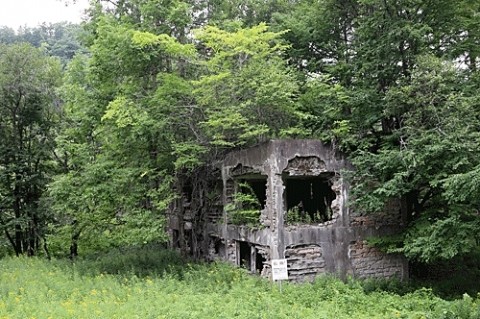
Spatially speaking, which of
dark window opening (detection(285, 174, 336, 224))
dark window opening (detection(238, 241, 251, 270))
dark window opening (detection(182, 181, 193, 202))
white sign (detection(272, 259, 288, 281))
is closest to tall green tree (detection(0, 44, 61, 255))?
dark window opening (detection(182, 181, 193, 202))

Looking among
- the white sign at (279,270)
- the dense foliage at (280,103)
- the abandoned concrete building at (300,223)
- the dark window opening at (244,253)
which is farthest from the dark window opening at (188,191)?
the white sign at (279,270)

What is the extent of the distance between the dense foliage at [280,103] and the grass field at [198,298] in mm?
1588

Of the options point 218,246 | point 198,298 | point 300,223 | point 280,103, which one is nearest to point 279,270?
point 198,298

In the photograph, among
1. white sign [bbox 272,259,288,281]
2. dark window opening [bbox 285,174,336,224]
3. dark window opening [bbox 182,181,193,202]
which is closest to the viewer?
white sign [bbox 272,259,288,281]

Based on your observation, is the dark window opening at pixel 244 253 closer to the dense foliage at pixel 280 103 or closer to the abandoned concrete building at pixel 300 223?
the abandoned concrete building at pixel 300 223

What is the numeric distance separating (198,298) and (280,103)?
687cm

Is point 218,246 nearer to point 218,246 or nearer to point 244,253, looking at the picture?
point 218,246

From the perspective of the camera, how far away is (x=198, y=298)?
12898mm

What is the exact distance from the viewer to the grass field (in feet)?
38.7

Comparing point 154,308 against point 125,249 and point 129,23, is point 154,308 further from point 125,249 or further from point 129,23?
point 125,249

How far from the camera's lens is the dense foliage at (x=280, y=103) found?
14.4m

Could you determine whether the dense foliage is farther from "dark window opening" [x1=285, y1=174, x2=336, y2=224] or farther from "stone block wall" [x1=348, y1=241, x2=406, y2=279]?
"dark window opening" [x1=285, y1=174, x2=336, y2=224]

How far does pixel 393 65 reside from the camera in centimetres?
1661

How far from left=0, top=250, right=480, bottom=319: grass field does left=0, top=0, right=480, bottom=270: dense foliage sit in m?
1.59
